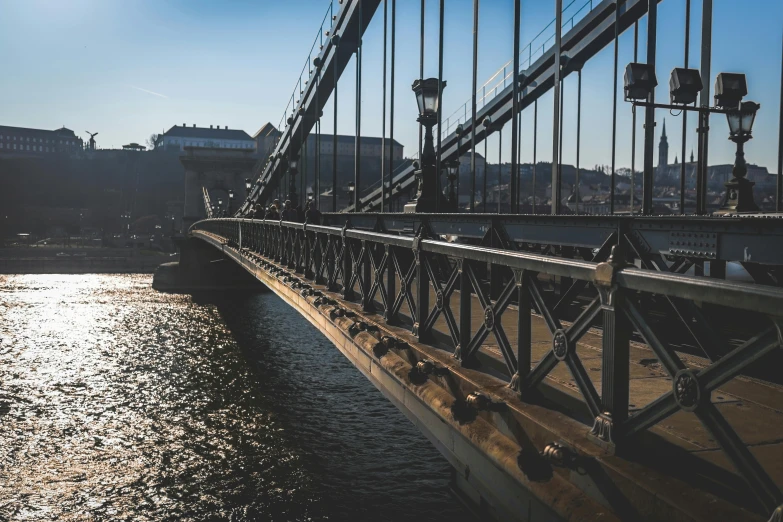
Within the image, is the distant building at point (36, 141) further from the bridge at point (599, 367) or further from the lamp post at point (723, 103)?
the bridge at point (599, 367)

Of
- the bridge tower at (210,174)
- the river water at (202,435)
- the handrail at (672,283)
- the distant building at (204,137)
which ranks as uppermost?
the distant building at (204,137)

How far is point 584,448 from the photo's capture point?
11.2 feet

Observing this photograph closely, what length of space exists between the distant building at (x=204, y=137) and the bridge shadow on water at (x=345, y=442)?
11361 cm

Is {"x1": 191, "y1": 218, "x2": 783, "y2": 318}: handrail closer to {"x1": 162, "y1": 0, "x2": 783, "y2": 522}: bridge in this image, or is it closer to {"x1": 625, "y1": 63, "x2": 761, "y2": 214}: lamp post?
{"x1": 162, "y1": 0, "x2": 783, "y2": 522}: bridge

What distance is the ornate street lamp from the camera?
473 inches

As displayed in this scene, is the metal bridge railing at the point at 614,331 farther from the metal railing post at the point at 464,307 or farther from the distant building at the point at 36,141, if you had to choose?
the distant building at the point at 36,141

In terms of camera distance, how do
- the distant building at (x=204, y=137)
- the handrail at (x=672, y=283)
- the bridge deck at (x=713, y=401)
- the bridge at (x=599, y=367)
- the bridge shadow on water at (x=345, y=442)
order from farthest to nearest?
the distant building at (x=204, y=137)
the bridge shadow on water at (x=345, y=442)
the bridge deck at (x=713, y=401)
the bridge at (x=599, y=367)
the handrail at (x=672, y=283)

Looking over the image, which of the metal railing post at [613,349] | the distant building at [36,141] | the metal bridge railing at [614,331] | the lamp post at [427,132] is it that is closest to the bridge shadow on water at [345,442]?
the lamp post at [427,132]

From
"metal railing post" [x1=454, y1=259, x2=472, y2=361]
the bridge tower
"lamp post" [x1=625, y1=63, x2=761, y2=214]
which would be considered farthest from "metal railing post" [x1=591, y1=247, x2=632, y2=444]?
the bridge tower

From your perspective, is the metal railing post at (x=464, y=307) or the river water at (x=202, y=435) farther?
the river water at (x=202, y=435)

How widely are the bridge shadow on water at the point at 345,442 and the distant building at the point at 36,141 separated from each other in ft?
503

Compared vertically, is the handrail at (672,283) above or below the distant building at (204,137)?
below

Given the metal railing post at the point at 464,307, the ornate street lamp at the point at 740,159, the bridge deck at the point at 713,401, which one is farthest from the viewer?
the ornate street lamp at the point at 740,159

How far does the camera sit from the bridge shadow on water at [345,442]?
10.4m
